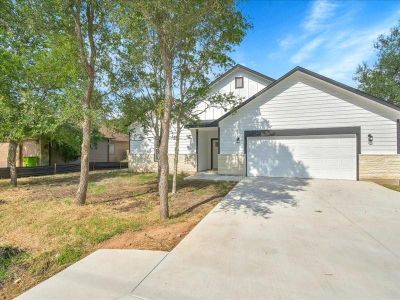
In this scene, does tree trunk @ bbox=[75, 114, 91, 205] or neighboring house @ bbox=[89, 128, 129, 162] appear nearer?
tree trunk @ bbox=[75, 114, 91, 205]

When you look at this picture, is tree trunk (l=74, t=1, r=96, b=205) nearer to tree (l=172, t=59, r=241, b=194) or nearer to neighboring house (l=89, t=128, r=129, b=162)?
tree (l=172, t=59, r=241, b=194)

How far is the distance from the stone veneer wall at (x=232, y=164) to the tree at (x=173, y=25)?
7643 millimetres

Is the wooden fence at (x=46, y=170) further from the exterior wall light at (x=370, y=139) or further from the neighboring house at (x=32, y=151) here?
the exterior wall light at (x=370, y=139)

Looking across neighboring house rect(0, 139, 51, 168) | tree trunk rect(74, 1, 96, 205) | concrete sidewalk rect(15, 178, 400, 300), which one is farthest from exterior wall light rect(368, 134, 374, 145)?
neighboring house rect(0, 139, 51, 168)

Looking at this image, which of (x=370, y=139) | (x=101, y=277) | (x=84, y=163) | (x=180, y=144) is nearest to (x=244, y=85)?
(x=180, y=144)

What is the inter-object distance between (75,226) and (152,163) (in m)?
11.2

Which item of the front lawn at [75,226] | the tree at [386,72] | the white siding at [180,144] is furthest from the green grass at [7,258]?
the tree at [386,72]

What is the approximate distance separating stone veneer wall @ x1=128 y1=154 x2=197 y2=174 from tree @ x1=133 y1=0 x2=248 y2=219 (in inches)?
375

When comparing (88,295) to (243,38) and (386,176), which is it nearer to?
(243,38)

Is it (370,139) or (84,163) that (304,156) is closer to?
(370,139)

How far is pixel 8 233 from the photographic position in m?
5.70

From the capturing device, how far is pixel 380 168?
11602mm

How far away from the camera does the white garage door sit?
12.1m

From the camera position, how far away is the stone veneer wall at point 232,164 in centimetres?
1382
